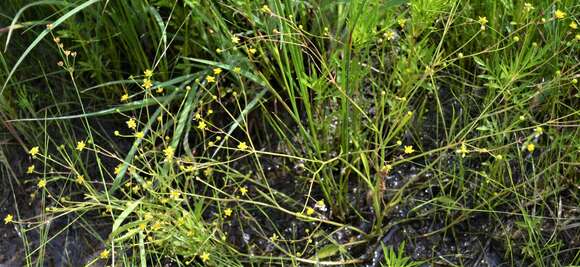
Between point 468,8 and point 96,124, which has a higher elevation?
point 468,8

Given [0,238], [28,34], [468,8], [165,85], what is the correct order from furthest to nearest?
[28,34] → [0,238] → [165,85] → [468,8]

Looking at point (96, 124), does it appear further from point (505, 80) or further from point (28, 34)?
point (505, 80)

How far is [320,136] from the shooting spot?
171cm

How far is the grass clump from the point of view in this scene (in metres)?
1.45

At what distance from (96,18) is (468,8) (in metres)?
0.90

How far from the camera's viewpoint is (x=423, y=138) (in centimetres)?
172

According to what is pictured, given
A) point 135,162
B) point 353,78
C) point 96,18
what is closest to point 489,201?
point 353,78

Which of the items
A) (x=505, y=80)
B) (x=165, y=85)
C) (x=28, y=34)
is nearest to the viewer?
(x=505, y=80)

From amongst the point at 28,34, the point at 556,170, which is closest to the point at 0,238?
the point at 28,34

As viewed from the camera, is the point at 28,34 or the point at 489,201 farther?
the point at 28,34

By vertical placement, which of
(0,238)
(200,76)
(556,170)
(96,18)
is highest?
(96,18)

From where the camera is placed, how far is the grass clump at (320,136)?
4.76 feet

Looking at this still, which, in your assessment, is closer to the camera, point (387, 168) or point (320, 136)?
point (387, 168)

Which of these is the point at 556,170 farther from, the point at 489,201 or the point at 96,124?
the point at 96,124
